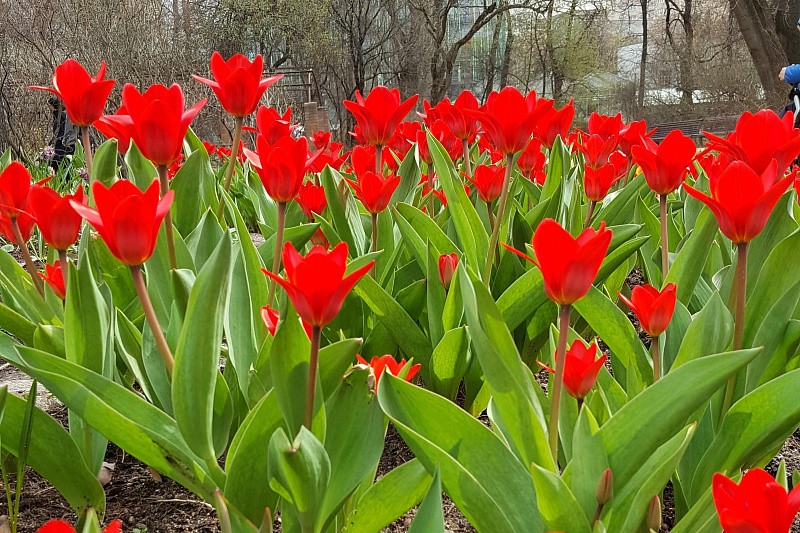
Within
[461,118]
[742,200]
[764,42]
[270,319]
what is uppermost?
[764,42]

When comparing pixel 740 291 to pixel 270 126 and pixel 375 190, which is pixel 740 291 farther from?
pixel 270 126

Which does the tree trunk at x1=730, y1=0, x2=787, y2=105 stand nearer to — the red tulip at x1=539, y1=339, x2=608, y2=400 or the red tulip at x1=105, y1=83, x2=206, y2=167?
the red tulip at x1=539, y1=339, x2=608, y2=400

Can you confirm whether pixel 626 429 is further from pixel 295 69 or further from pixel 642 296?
pixel 295 69

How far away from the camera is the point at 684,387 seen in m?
0.74

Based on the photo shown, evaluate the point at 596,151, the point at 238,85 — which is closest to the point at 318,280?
the point at 238,85

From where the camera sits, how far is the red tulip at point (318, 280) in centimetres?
63

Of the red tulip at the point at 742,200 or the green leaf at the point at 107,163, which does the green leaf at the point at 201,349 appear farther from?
the green leaf at the point at 107,163

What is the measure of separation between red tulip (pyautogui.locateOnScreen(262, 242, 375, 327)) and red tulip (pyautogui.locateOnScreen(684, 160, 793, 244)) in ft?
1.46

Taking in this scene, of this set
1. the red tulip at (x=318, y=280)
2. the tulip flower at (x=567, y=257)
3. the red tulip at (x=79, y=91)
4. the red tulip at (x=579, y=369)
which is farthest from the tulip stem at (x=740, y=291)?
the red tulip at (x=79, y=91)

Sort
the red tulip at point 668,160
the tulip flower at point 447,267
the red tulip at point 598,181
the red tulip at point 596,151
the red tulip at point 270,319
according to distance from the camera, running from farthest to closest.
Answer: the red tulip at point 596,151 → the red tulip at point 598,181 → the tulip flower at point 447,267 → the red tulip at point 668,160 → the red tulip at point 270,319

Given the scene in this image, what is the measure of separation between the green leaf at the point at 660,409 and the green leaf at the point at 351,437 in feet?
0.81

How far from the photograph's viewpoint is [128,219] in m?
0.72

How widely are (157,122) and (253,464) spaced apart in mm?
466

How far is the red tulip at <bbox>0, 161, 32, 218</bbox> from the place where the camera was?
1.17 meters
